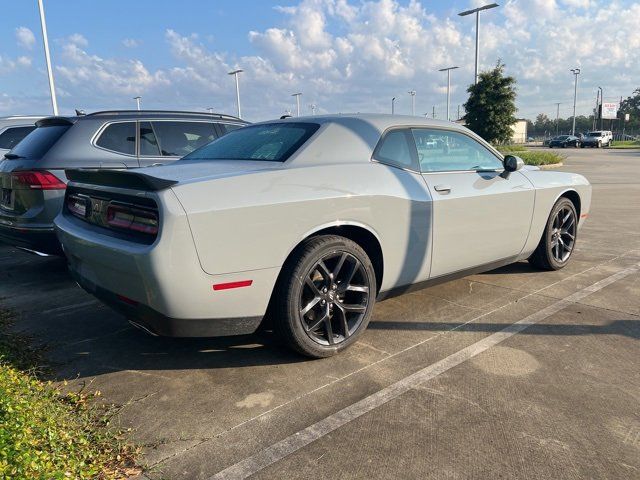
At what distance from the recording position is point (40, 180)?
4.63 meters

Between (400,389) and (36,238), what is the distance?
145 inches

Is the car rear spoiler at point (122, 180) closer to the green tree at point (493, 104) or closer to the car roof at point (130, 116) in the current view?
the car roof at point (130, 116)

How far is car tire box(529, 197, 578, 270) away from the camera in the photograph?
4.91 m

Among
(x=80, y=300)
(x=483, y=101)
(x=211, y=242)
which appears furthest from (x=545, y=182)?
(x=483, y=101)

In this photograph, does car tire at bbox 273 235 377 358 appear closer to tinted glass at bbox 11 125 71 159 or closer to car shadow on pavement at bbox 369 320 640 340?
car shadow on pavement at bbox 369 320 640 340

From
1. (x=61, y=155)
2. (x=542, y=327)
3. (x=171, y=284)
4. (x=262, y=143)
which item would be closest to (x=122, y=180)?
(x=171, y=284)

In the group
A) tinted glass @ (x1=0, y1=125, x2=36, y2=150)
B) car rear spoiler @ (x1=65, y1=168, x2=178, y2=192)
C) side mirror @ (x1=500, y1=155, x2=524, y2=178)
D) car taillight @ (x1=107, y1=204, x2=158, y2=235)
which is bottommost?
car taillight @ (x1=107, y1=204, x2=158, y2=235)

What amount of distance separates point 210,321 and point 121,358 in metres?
0.98

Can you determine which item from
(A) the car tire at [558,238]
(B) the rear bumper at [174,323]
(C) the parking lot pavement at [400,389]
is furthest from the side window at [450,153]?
A: (B) the rear bumper at [174,323]

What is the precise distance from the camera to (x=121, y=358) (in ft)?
10.7

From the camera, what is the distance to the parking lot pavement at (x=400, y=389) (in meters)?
2.19

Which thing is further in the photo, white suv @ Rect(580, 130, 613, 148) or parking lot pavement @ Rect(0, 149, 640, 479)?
white suv @ Rect(580, 130, 613, 148)

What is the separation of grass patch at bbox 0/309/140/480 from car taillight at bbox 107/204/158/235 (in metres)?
0.96

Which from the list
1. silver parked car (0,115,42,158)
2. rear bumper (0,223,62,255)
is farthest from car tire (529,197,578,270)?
silver parked car (0,115,42,158)
